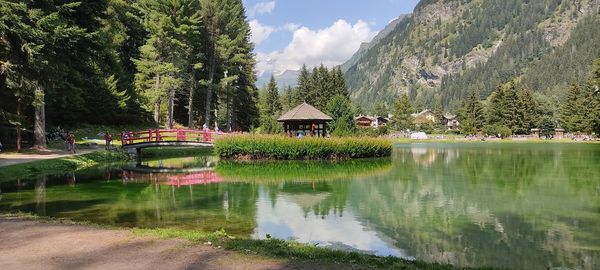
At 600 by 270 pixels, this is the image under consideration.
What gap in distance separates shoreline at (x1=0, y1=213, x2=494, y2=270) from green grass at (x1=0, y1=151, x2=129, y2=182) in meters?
13.3

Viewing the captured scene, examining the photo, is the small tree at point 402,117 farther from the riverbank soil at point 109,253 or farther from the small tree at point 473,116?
the riverbank soil at point 109,253

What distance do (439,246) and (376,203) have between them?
631 cm

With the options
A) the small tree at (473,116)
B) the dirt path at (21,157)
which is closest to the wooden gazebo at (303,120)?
the dirt path at (21,157)

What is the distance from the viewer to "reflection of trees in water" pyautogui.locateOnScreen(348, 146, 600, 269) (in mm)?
10398

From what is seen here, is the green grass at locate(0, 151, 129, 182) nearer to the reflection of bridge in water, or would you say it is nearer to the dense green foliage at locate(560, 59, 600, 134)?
the reflection of bridge in water

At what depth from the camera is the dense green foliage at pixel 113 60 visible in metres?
22.9

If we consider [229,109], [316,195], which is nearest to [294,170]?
[316,195]

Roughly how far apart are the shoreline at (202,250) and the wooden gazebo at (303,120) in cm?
3260

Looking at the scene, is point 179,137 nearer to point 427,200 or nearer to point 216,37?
point 216,37

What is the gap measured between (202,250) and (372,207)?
8756 mm

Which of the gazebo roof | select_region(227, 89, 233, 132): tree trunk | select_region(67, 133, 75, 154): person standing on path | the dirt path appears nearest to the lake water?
the dirt path

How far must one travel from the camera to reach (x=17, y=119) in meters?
27.4

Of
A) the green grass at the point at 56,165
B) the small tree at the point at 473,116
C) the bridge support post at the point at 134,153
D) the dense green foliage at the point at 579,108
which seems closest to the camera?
the green grass at the point at 56,165

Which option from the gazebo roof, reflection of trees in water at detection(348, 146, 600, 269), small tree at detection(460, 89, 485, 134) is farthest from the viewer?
small tree at detection(460, 89, 485, 134)
